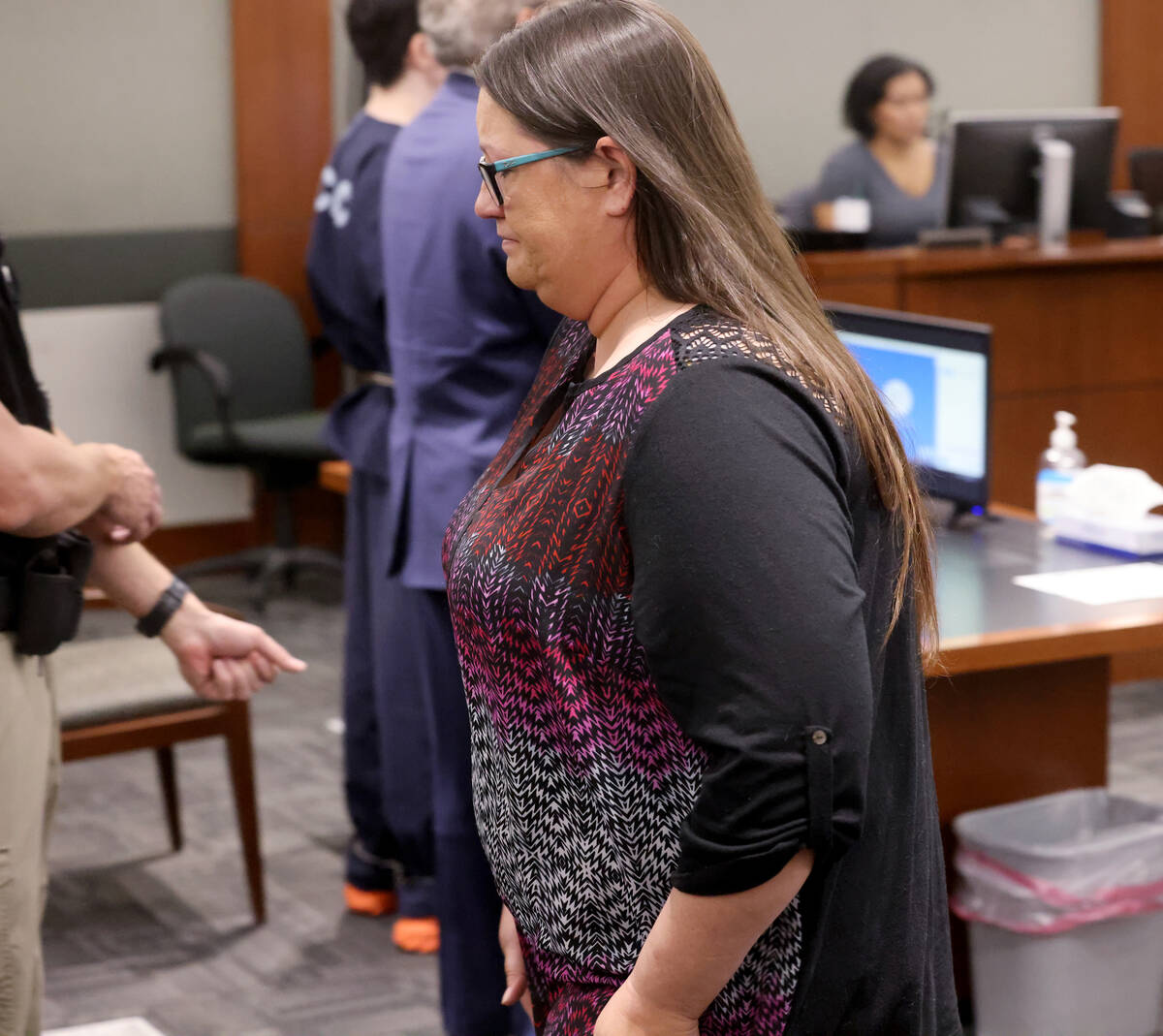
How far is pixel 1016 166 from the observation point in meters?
5.38

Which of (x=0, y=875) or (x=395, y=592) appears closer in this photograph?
(x=0, y=875)

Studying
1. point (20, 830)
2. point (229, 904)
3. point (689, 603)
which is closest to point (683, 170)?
point (689, 603)

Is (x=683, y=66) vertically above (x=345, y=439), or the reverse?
(x=683, y=66)

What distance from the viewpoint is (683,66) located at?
117 cm

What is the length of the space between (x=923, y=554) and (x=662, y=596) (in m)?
0.26

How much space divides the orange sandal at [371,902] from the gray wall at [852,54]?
4.30 metres

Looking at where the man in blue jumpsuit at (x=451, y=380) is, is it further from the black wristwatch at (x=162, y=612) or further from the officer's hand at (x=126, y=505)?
the officer's hand at (x=126, y=505)

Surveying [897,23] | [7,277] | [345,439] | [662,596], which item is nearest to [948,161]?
[897,23]

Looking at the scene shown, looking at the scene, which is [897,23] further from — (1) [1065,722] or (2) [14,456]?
(2) [14,456]

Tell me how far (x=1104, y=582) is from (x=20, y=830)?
1.72 m

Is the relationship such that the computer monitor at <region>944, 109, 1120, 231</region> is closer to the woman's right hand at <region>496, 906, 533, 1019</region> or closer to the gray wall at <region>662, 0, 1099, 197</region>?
the gray wall at <region>662, 0, 1099, 197</region>

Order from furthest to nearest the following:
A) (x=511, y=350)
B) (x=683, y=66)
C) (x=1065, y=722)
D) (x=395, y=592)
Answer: (x=395, y=592) → (x=1065, y=722) → (x=511, y=350) → (x=683, y=66)

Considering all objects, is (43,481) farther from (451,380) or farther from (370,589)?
(370,589)

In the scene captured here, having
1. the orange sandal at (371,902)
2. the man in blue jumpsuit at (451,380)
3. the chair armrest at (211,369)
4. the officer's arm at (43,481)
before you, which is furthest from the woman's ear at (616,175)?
the chair armrest at (211,369)
